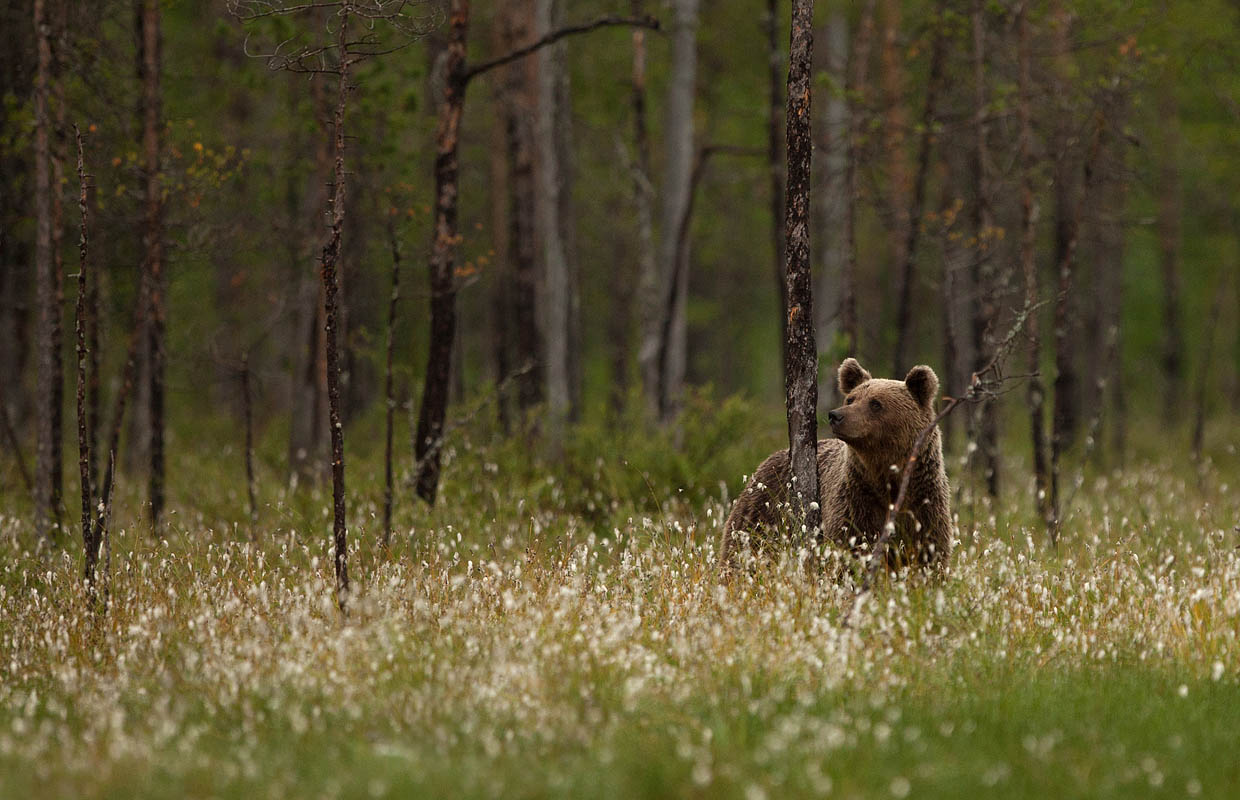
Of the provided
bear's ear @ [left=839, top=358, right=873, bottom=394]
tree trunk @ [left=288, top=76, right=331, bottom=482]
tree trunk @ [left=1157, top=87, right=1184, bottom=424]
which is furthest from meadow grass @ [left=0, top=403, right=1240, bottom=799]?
tree trunk @ [left=1157, top=87, right=1184, bottom=424]

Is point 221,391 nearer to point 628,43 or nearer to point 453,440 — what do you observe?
point 628,43

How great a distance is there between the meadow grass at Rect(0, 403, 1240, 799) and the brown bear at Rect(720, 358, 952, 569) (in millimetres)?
329

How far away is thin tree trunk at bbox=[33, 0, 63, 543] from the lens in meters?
10.5

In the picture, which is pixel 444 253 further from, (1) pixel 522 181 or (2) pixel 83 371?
(2) pixel 83 371

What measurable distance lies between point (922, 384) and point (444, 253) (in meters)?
5.64

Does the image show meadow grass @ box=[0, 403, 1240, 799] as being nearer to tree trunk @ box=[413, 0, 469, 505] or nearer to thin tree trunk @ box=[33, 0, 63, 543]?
thin tree trunk @ box=[33, 0, 63, 543]

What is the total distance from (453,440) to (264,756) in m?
8.50

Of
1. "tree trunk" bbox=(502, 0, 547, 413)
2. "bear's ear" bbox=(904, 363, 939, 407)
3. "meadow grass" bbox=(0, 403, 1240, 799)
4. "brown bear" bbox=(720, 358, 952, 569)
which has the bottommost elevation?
"meadow grass" bbox=(0, 403, 1240, 799)

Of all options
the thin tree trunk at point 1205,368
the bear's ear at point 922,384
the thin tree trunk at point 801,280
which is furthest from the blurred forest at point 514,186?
the thin tree trunk at point 801,280

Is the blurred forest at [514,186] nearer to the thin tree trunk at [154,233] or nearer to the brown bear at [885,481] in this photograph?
→ the thin tree trunk at [154,233]

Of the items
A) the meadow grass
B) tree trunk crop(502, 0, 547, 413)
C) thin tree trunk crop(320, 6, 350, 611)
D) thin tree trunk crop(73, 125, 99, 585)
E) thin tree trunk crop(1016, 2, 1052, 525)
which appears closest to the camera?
the meadow grass

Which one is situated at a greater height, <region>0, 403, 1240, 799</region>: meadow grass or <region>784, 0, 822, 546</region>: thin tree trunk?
<region>784, 0, 822, 546</region>: thin tree trunk

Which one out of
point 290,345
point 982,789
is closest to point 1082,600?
point 982,789

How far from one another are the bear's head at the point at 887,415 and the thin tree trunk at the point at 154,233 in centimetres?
726
